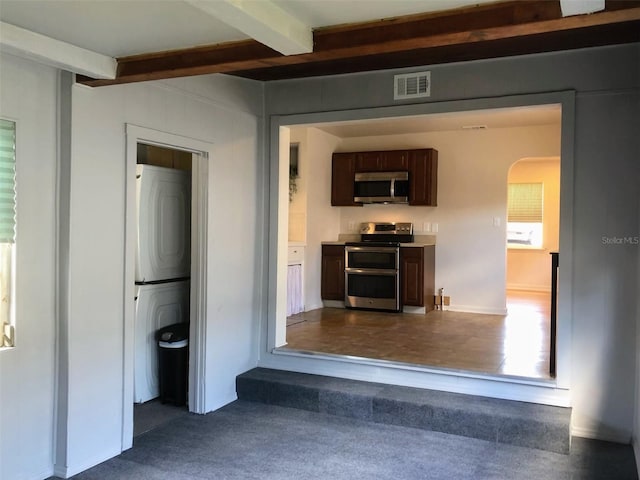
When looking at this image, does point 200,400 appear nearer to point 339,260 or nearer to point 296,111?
point 296,111

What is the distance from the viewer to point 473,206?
6883 millimetres

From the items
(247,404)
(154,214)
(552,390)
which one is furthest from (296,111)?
(552,390)

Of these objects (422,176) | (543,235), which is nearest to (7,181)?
(422,176)

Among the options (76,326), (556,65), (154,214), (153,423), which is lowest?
(153,423)

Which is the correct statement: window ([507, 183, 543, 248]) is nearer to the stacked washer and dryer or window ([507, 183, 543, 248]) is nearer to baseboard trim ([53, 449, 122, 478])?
the stacked washer and dryer

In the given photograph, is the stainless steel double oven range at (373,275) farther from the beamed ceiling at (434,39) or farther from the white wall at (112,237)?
the beamed ceiling at (434,39)

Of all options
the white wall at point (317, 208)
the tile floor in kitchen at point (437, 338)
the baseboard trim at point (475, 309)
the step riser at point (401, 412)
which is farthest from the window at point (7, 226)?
the baseboard trim at point (475, 309)

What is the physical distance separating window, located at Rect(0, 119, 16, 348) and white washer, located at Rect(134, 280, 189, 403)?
4.21ft

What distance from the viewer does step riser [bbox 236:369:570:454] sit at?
336 centimetres

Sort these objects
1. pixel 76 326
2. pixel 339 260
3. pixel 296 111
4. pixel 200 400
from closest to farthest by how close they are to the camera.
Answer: pixel 76 326
pixel 200 400
pixel 296 111
pixel 339 260

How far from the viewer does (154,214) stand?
13.6 ft

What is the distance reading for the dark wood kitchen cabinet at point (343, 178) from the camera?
23.6ft

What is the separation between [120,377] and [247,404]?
119 cm

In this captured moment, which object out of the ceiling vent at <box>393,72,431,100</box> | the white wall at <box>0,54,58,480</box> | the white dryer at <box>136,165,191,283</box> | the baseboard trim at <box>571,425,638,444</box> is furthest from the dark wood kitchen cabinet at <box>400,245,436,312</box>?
the white wall at <box>0,54,58,480</box>
